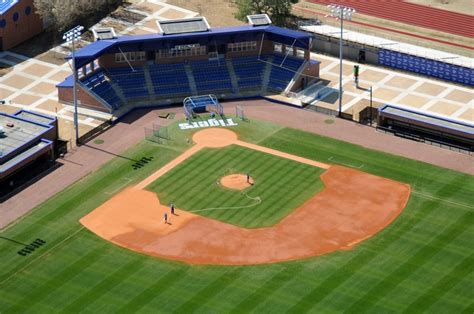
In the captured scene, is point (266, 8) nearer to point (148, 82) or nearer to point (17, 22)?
point (148, 82)

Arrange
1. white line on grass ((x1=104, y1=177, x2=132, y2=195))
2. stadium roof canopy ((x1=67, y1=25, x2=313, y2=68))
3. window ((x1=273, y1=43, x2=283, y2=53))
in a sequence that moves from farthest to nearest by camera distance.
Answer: window ((x1=273, y1=43, x2=283, y2=53)), stadium roof canopy ((x1=67, y1=25, x2=313, y2=68)), white line on grass ((x1=104, y1=177, x2=132, y2=195))

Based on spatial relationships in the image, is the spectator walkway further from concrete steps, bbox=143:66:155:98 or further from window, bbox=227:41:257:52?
concrete steps, bbox=143:66:155:98

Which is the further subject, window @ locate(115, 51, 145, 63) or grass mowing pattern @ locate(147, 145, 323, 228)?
window @ locate(115, 51, 145, 63)

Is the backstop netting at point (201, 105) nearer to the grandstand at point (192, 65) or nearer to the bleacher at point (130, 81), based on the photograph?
the grandstand at point (192, 65)

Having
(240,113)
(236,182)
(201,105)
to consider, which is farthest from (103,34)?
(236,182)

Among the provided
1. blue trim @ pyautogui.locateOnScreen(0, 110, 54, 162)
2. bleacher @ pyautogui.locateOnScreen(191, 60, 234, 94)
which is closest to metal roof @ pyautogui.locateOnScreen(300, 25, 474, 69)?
bleacher @ pyautogui.locateOnScreen(191, 60, 234, 94)

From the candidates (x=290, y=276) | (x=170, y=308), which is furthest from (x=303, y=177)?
(x=170, y=308)

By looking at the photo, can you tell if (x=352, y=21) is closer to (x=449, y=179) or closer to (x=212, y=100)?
(x=212, y=100)
